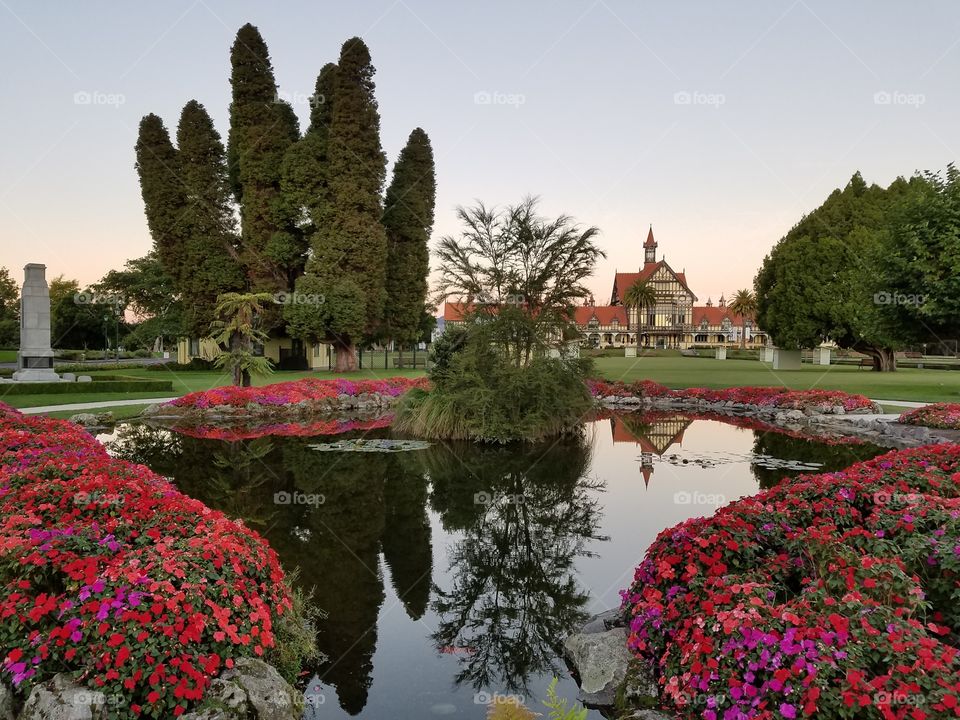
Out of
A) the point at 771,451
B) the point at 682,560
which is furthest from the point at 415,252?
the point at 682,560

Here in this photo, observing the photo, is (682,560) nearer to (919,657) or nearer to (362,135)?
(919,657)

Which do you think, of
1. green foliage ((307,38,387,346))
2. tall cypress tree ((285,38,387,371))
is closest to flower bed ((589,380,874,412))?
tall cypress tree ((285,38,387,371))

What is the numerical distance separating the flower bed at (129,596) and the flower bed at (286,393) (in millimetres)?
14677

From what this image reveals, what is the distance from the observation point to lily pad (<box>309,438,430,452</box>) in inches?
564

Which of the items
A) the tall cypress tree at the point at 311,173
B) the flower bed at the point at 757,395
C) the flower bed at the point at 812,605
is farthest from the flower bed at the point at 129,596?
the tall cypress tree at the point at 311,173

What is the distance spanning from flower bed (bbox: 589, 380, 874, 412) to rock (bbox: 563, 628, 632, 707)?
1712 cm

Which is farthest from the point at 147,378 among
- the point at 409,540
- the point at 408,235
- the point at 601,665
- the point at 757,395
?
the point at 601,665

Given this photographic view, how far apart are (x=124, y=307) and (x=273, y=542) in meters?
65.5

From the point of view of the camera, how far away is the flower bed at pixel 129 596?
359 centimetres

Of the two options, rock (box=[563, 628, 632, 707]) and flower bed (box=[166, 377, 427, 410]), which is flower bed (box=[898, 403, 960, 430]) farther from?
rock (box=[563, 628, 632, 707])

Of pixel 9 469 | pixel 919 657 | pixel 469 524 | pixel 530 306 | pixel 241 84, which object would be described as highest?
pixel 241 84

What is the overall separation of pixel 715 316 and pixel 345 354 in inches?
3171

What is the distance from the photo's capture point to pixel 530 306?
705 inches

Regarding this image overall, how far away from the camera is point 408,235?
41312 mm
